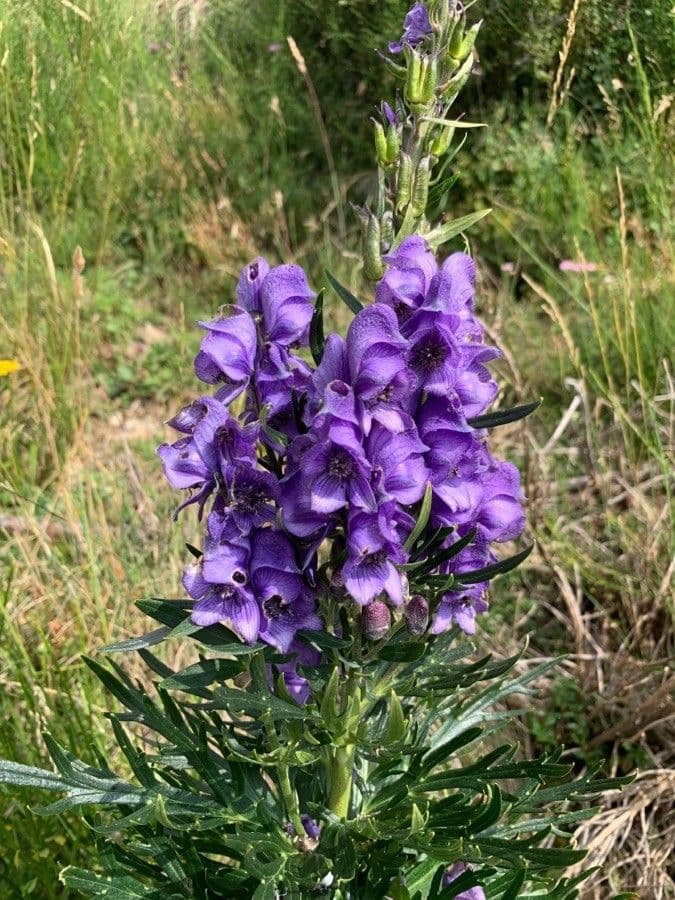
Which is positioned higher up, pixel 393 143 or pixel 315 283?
pixel 393 143

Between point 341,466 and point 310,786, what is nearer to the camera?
point 341,466

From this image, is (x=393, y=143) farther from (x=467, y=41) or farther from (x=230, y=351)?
(x=230, y=351)

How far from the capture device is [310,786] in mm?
1527

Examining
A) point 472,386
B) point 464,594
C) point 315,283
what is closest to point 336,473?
point 472,386

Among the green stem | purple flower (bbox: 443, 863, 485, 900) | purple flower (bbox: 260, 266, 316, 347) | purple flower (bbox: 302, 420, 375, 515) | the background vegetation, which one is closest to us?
purple flower (bbox: 302, 420, 375, 515)

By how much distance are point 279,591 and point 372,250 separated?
0.47 m

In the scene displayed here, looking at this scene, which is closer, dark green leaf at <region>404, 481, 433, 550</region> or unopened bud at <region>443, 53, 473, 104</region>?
dark green leaf at <region>404, 481, 433, 550</region>

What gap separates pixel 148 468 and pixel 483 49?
8.57 ft

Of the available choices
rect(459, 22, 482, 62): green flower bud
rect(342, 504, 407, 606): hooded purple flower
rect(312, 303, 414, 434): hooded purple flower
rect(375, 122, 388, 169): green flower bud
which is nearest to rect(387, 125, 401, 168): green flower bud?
rect(375, 122, 388, 169): green flower bud

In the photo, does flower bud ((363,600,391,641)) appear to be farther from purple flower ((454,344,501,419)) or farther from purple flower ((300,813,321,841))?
purple flower ((300,813,321,841))

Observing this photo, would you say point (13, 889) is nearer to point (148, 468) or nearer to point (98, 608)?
point (98, 608)

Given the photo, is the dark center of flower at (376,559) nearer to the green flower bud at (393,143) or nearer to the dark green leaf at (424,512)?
the dark green leaf at (424,512)

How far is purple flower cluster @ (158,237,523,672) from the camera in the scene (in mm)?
1088

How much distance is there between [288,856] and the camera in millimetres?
1364
